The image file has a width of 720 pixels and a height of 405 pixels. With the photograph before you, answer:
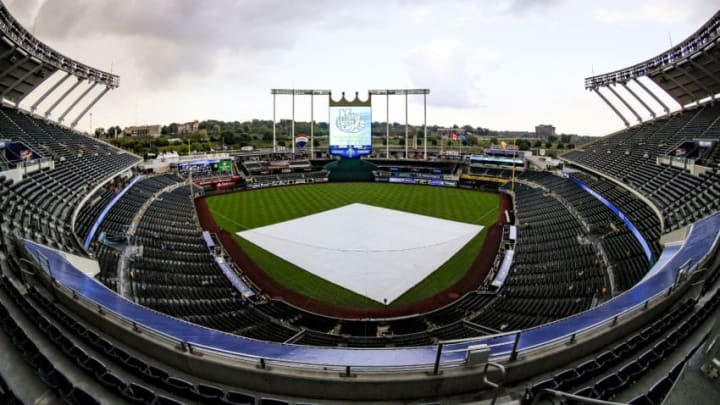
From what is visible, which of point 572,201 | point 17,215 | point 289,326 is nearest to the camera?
point 17,215

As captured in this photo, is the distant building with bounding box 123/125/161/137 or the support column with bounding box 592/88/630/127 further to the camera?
the distant building with bounding box 123/125/161/137

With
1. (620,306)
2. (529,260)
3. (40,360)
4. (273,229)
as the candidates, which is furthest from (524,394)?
(273,229)

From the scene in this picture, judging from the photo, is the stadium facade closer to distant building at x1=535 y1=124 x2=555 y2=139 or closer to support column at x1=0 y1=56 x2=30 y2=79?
support column at x1=0 y1=56 x2=30 y2=79

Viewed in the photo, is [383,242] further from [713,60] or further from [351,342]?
[713,60]

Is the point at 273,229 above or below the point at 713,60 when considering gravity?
below

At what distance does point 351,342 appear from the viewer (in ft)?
52.1

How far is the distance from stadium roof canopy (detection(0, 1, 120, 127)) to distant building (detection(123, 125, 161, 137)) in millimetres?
88220

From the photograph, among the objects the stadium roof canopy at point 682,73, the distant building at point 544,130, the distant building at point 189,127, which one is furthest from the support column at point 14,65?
the distant building at point 544,130

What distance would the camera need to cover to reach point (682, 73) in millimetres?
37969

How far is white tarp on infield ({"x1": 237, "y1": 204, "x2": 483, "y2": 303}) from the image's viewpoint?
23797mm

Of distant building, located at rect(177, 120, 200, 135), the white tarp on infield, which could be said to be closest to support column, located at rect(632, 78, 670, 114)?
the white tarp on infield

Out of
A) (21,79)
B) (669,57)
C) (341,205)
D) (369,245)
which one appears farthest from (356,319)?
(669,57)

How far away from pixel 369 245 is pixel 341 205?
17.2 meters

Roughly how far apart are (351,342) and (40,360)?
1126 cm
